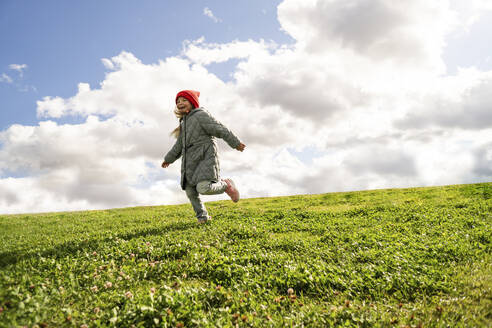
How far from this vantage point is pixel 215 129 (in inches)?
345

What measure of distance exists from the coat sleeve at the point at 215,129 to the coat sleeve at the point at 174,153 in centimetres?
119

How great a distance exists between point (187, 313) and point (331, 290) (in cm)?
232

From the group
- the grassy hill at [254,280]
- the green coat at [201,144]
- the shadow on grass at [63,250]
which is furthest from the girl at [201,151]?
the shadow on grass at [63,250]

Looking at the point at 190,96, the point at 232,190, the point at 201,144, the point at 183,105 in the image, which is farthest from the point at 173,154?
the point at 232,190

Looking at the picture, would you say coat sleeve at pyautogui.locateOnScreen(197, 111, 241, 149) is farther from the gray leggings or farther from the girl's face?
the gray leggings

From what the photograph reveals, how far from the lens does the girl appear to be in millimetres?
8602

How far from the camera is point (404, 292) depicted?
466 centimetres

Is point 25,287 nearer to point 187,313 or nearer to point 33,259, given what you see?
point 33,259

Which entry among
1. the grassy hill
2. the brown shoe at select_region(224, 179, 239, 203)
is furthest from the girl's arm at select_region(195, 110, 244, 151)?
the grassy hill

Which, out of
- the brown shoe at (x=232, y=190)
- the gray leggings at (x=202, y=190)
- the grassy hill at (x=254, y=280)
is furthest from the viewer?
the brown shoe at (x=232, y=190)

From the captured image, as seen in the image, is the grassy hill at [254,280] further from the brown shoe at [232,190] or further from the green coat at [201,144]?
the green coat at [201,144]

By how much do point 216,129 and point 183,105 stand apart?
1.48 meters

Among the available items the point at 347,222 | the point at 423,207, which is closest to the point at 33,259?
the point at 347,222

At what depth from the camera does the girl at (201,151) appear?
8602mm
